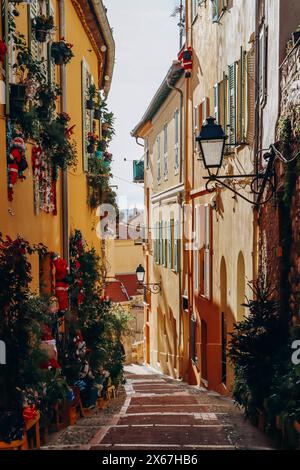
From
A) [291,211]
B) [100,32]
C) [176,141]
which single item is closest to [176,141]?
[176,141]

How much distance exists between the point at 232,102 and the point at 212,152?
4017 millimetres

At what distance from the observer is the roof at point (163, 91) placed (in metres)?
20.2

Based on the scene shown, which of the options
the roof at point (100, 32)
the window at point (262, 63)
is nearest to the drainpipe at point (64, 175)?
the roof at point (100, 32)

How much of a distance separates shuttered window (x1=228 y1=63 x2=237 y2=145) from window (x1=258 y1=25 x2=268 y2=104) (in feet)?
6.15

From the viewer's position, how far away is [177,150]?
21547 millimetres

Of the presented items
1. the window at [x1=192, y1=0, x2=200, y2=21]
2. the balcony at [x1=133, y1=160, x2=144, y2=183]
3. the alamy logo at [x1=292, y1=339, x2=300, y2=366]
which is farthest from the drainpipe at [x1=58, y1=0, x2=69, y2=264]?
the balcony at [x1=133, y1=160, x2=144, y2=183]

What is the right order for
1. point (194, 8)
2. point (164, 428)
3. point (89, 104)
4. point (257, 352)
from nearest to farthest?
point (257, 352)
point (164, 428)
point (89, 104)
point (194, 8)

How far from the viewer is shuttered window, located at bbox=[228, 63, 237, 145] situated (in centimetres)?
1309

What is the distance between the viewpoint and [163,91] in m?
22.8

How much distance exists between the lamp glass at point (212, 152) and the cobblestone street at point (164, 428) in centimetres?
329

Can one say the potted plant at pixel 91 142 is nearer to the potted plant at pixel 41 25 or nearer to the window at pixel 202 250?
the window at pixel 202 250

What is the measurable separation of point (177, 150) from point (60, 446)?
14.5 metres

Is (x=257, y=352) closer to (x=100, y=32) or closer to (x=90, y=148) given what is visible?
(x=90, y=148)

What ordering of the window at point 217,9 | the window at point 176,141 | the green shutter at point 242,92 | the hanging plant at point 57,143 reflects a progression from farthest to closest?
1. the window at point 176,141
2. the window at point 217,9
3. the green shutter at point 242,92
4. the hanging plant at point 57,143
